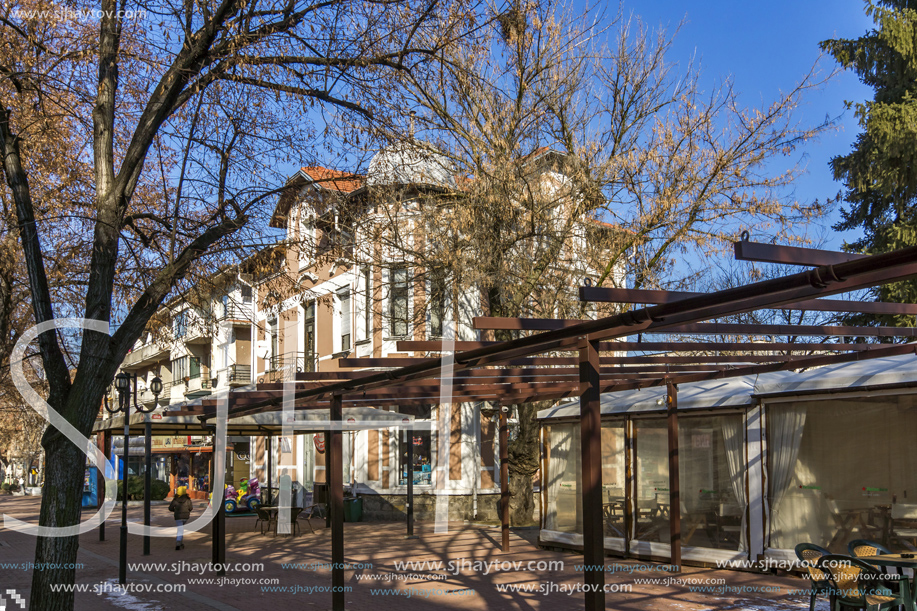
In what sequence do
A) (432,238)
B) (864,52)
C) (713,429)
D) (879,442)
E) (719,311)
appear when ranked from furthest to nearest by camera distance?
1. (864,52)
2. (432,238)
3. (713,429)
4. (879,442)
5. (719,311)

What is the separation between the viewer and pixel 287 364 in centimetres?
3012

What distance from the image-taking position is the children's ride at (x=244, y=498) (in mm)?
23203

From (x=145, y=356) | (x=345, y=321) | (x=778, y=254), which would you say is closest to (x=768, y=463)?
(x=778, y=254)

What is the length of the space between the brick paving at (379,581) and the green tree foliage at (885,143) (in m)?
12.2

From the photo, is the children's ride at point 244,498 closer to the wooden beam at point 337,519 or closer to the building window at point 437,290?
the building window at point 437,290

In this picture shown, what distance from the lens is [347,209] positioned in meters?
9.71

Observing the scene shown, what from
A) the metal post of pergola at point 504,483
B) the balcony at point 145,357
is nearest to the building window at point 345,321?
the metal post of pergola at point 504,483

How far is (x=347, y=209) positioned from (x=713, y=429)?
7051 mm

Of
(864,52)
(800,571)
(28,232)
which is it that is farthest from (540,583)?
(864,52)

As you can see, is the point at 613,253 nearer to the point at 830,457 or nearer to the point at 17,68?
the point at 830,457

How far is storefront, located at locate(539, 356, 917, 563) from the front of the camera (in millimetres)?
10789

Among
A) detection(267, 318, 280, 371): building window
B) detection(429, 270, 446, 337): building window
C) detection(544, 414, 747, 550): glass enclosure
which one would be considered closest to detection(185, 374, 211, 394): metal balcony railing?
detection(267, 318, 280, 371): building window

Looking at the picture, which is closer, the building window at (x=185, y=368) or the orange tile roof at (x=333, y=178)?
the orange tile roof at (x=333, y=178)

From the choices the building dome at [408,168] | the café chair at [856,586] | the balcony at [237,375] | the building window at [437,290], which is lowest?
the café chair at [856,586]
